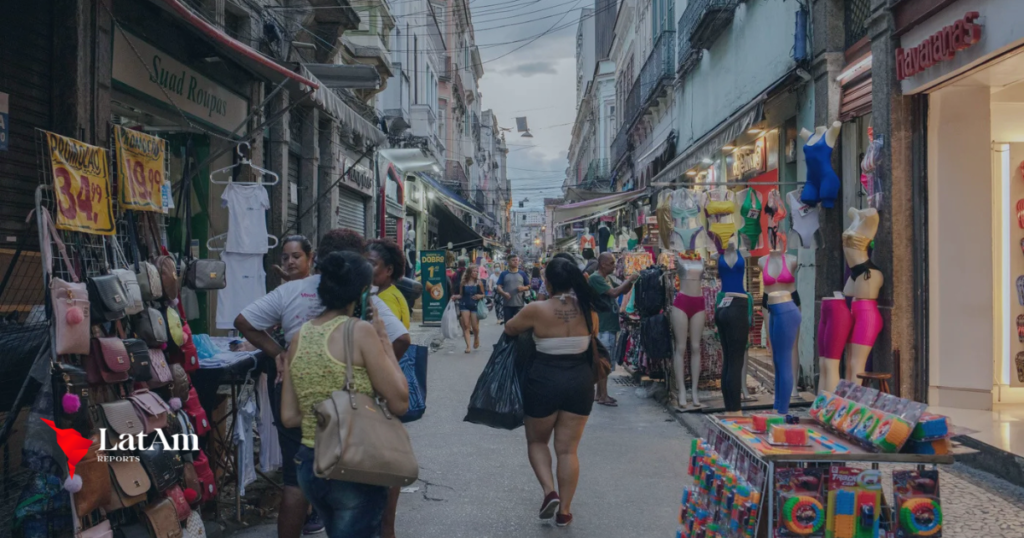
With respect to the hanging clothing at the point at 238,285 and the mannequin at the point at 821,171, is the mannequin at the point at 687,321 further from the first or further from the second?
the hanging clothing at the point at 238,285

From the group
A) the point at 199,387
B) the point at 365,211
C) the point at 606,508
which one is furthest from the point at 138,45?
the point at 365,211

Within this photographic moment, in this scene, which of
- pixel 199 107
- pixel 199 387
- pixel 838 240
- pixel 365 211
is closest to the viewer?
pixel 199 387

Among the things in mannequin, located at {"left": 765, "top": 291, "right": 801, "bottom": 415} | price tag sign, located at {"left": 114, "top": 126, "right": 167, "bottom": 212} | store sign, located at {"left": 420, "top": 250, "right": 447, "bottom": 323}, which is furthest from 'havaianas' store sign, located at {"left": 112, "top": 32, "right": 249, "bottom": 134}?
store sign, located at {"left": 420, "top": 250, "right": 447, "bottom": 323}

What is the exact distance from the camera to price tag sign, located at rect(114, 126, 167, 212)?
4860mm

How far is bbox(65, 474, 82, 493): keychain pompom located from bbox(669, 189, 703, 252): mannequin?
5.90 m

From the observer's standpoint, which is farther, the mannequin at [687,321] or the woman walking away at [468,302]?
the woman walking away at [468,302]

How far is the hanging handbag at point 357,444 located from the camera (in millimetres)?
2705

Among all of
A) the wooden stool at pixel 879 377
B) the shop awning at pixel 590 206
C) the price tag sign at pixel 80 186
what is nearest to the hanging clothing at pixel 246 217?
the price tag sign at pixel 80 186

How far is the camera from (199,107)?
9320 mm

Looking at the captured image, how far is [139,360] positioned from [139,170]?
1.58 m

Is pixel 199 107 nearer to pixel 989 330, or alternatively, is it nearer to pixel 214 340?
pixel 214 340

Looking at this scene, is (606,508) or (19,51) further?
(19,51)

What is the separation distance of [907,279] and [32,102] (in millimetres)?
7508

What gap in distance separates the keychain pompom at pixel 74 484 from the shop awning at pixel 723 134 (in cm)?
642
